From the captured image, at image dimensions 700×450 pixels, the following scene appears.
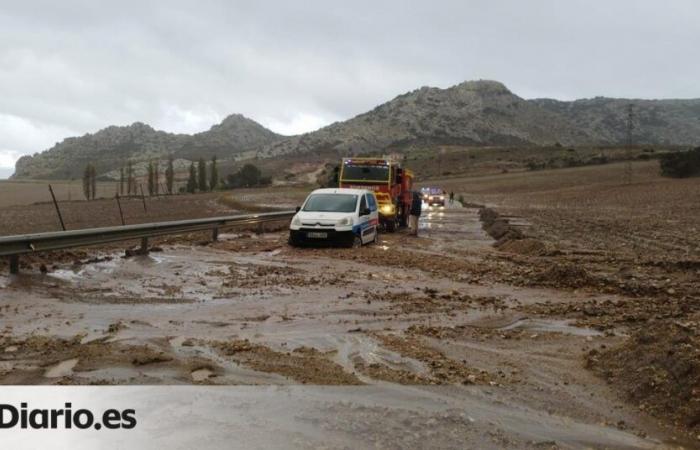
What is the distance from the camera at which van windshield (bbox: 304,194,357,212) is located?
1840 cm

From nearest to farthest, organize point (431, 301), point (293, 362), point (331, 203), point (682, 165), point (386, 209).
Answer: point (293, 362) → point (431, 301) → point (331, 203) → point (386, 209) → point (682, 165)

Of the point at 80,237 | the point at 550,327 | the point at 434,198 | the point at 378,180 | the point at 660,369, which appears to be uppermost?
the point at 378,180

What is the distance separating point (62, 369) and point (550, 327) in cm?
563

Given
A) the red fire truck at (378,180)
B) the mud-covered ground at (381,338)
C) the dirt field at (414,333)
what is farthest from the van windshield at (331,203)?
the red fire truck at (378,180)

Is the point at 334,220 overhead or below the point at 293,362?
overhead

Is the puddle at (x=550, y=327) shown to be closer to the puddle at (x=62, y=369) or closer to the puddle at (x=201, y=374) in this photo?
the puddle at (x=201, y=374)

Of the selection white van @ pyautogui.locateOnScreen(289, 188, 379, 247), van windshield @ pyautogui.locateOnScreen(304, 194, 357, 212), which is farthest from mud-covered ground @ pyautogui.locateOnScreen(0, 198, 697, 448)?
van windshield @ pyautogui.locateOnScreen(304, 194, 357, 212)

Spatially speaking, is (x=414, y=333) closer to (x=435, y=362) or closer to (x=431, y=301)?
(x=435, y=362)

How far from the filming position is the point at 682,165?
7212 centimetres

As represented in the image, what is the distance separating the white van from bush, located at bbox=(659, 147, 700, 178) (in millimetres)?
63754

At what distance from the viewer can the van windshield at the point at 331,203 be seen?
60.4 feet

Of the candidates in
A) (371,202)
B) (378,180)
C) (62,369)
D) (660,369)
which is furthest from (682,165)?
(62,369)

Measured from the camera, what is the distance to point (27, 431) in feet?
13.9

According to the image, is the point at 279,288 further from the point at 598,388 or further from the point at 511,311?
the point at 598,388
